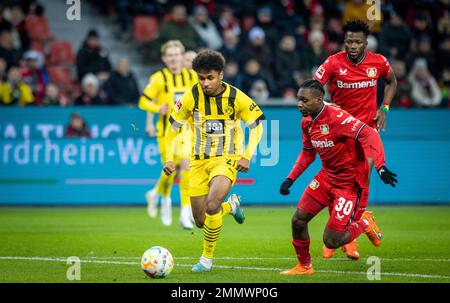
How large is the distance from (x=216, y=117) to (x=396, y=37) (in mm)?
12964

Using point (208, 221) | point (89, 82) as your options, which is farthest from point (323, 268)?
point (89, 82)

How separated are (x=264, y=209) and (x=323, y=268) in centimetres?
794

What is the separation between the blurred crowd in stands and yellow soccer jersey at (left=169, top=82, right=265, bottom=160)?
8.85 meters

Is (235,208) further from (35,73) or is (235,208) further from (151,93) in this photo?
(35,73)

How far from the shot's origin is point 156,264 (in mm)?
8562

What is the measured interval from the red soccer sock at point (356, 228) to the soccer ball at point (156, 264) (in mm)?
1885

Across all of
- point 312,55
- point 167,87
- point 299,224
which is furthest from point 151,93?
point 312,55

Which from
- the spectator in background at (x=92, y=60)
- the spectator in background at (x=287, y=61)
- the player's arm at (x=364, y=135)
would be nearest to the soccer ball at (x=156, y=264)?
the player's arm at (x=364, y=135)

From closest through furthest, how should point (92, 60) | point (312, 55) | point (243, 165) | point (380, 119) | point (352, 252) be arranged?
1. point (243, 165)
2. point (352, 252)
3. point (380, 119)
4. point (92, 60)
5. point (312, 55)

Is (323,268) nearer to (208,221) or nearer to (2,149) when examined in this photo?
(208,221)

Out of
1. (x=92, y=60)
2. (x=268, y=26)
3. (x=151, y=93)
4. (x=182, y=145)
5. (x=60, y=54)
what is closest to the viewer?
(x=182, y=145)

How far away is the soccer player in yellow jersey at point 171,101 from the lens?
45.9ft

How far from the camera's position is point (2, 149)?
1712 centimetres

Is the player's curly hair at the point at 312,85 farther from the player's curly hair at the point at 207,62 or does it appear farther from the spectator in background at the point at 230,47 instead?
the spectator in background at the point at 230,47
